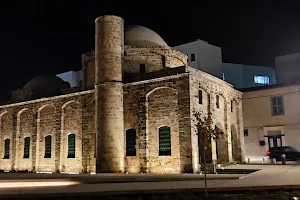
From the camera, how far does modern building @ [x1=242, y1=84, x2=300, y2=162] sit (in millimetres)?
26344

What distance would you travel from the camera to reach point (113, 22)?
20891mm

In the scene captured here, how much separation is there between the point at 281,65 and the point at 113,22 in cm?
2313

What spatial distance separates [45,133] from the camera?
24.8 m

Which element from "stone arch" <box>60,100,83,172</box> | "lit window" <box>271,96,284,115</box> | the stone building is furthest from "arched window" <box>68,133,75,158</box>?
"lit window" <box>271,96,284,115</box>

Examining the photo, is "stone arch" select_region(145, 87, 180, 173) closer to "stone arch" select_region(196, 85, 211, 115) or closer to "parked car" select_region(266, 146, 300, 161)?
"stone arch" select_region(196, 85, 211, 115)

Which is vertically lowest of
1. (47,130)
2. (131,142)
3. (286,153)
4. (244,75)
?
(286,153)

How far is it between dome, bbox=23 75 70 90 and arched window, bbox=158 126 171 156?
50.7 ft

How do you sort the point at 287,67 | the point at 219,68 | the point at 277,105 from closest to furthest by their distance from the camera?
the point at 277,105
the point at 287,67
the point at 219,68

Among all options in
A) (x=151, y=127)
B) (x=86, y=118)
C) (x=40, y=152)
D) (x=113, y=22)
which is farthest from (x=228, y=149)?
(x=40, y=152)

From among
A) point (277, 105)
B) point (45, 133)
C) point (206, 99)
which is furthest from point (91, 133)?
point (277, 105)

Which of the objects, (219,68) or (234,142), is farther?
(219,68)

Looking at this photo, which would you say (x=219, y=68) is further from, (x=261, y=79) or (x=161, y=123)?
(x=161, y=123)

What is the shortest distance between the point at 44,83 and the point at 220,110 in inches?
668

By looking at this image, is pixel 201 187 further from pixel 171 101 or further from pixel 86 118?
pixel 86 118
